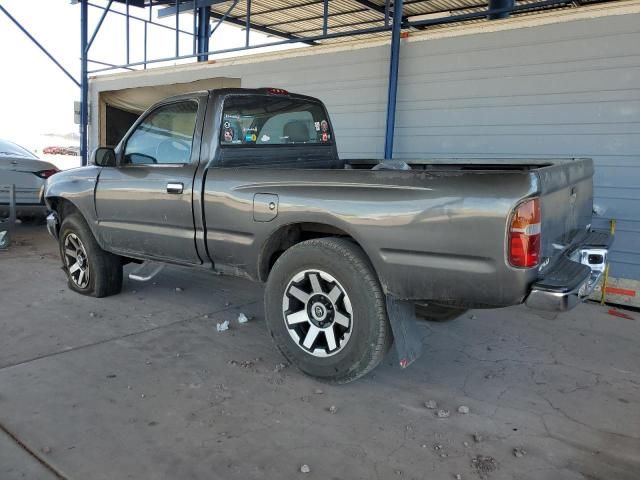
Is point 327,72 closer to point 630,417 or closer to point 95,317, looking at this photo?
point 95,317

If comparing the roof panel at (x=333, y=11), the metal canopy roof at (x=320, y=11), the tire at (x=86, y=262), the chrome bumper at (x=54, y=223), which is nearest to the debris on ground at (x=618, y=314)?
the tire at (x=86, y=262)

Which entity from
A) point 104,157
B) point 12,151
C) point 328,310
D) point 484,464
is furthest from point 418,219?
point 12,151

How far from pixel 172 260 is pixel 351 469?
2486mm

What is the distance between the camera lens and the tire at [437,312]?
13.7 feet

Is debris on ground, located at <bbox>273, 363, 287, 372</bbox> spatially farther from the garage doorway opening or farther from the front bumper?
the garage doorway opening

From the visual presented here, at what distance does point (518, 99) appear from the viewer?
633 centimetres

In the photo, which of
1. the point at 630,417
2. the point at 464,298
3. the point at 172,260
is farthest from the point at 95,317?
the point at 630,417

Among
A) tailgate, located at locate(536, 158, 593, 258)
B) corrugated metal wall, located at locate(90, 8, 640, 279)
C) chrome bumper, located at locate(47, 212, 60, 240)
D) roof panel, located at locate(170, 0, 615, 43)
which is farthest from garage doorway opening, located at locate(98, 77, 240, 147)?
tailgate, located at locate(536, 158, 593, 258)

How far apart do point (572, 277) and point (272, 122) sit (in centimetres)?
268

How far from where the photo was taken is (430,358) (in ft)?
13.3

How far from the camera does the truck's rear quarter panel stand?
2770mm

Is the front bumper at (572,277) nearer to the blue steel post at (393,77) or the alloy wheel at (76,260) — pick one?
the blue steel post at (393,77)

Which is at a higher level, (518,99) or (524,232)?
(518,99)

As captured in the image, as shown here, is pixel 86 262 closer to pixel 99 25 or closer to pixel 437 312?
pixel 437 312
